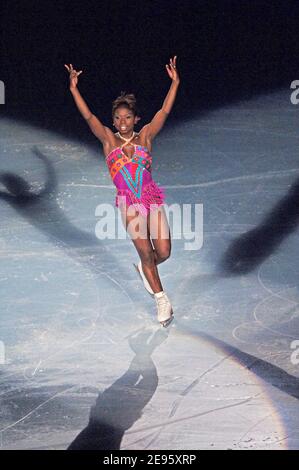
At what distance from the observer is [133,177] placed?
5.80 m

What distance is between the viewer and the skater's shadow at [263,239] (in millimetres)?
6617

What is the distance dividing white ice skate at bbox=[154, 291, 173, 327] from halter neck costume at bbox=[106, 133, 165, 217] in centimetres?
63

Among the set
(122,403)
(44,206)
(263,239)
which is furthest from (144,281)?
(44,206)

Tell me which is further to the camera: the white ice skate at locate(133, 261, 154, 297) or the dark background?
the dark background

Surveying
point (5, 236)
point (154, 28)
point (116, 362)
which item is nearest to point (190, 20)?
point (154, 28)

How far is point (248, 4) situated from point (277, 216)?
118 inches

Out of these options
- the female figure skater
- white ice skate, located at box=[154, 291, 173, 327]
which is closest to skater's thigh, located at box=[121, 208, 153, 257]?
the female figure skater

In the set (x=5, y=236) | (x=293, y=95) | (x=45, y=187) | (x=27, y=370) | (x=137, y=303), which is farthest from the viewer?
(x=293, y=95)

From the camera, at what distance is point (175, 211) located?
24.3 feet

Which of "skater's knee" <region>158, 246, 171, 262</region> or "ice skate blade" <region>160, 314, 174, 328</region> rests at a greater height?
"skater's knee" <region>158, 246, 171, 262</region>

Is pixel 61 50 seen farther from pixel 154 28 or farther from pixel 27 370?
pixel 27 370

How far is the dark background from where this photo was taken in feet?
29.0

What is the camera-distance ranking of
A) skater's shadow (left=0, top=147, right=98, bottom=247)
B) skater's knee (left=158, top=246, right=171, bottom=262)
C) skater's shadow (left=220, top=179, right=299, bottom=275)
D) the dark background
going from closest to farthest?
1. skater's knee (left=158, top=246, right=171, bottom=262)
2. skater's shadow (left=220, top=179, right=299, bottom=275)
3. skater's shadow (left=0, top=147, right=98, bottom=247)
4. the dark background

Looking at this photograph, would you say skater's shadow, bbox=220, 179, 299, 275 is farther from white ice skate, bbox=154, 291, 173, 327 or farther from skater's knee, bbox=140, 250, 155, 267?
white ice skate, bbox=154, 291, 173, 327
